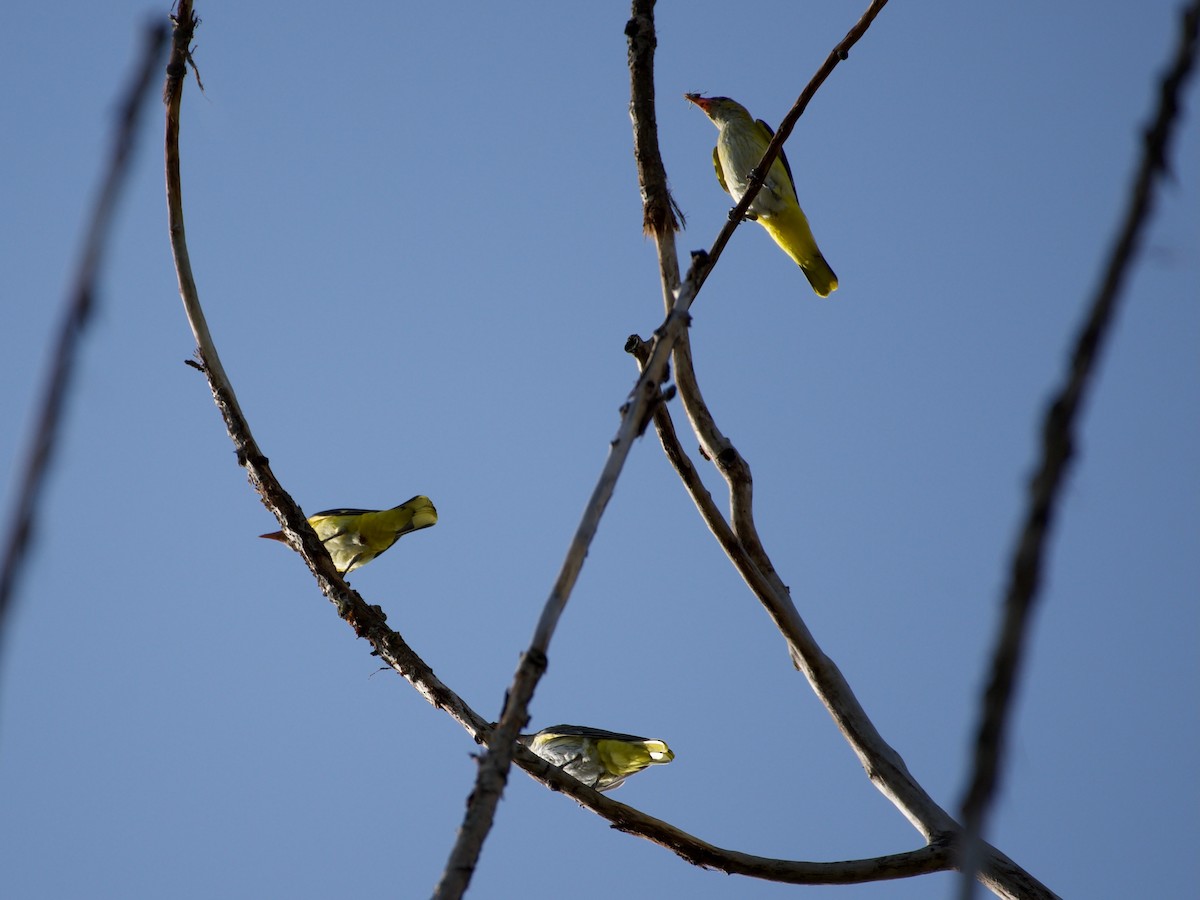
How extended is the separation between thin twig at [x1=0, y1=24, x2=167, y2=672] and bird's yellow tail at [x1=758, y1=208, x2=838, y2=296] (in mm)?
7069

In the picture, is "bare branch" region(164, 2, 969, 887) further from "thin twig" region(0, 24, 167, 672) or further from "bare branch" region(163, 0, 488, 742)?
"thin twig" region(0, 24, 167, 672)

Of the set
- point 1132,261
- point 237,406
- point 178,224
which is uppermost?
point 178,224

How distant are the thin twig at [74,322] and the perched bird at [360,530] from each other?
21.2 feet

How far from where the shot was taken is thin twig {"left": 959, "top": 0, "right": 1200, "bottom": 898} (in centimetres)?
106

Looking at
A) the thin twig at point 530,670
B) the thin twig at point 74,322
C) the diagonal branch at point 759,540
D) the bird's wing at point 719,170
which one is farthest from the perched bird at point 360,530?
the thin twig at point 74,322

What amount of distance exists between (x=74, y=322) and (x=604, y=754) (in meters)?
6.33

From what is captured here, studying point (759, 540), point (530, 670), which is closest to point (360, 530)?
point (759, 540)

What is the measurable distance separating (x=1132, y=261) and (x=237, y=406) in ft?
14.0

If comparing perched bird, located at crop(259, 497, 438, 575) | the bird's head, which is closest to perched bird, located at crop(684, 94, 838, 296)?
the bird's head

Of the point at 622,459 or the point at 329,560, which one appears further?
the point at 329,560

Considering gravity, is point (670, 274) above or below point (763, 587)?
above

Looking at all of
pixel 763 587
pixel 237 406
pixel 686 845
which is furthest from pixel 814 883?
pixel 237 406

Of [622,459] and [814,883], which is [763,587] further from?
[622,459]

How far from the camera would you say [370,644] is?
4.96 m
